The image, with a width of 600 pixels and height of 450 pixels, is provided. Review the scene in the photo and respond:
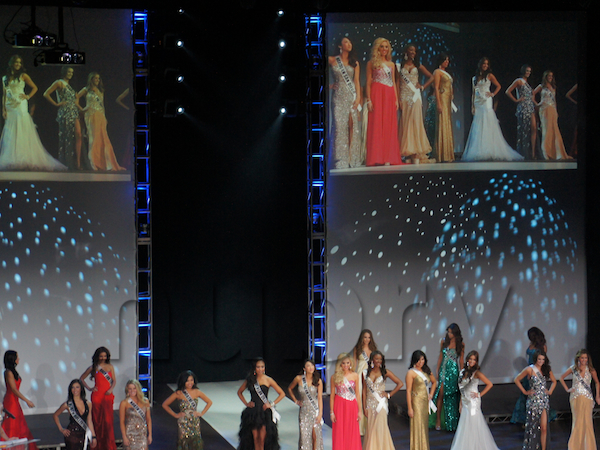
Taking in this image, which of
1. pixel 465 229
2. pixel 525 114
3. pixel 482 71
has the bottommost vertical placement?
pixel 465 229

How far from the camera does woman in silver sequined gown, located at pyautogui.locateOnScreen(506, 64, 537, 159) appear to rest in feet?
36.8

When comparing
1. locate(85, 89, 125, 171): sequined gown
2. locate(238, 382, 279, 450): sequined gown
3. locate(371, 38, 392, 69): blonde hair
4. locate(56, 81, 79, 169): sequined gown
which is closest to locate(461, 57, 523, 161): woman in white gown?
locate(371, 38, 392, 69): blonde hair

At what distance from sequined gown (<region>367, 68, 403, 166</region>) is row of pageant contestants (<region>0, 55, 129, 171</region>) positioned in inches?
127

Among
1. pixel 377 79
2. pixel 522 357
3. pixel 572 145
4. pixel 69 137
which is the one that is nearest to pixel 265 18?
pixel 377 79

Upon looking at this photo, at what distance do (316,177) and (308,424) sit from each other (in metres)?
3.90

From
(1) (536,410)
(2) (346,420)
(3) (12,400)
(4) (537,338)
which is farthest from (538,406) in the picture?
(3) (12,400)

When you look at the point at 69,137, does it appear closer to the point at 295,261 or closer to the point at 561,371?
the point at 295,261

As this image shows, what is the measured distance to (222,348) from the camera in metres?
11.7

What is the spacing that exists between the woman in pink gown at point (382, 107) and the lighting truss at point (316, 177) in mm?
664

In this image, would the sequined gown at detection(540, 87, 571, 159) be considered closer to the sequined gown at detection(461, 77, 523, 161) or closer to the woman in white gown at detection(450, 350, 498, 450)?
the sequined gown at detection(461, 77, 523, 161)

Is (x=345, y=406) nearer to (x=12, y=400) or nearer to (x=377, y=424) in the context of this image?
(x=377, y=424)

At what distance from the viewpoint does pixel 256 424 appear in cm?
810

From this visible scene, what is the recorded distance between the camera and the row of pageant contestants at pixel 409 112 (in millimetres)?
10852

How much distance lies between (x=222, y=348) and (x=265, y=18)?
4627 millimetres
